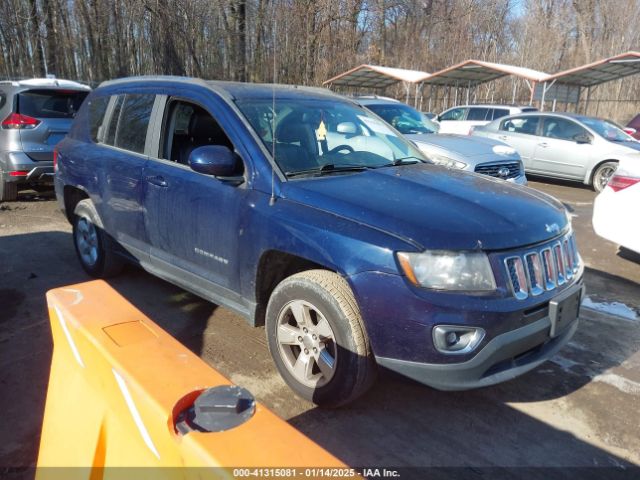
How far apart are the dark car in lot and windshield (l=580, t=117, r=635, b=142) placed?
10308mm

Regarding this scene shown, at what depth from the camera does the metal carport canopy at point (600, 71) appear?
18.7 meters

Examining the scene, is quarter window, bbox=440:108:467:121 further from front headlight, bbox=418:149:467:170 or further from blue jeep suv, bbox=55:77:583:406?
blue jeep suv, bbox=55:77:583:406

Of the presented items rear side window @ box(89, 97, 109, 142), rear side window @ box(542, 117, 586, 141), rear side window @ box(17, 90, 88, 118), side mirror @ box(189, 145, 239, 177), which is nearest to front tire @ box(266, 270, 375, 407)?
side mirror @ box(189, 145, 239, 177)

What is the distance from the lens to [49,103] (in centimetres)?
775

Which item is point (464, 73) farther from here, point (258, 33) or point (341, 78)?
point (258, 33)

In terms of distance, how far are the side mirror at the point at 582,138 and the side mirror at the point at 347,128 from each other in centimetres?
871

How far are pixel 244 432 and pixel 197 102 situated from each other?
9.40 ft

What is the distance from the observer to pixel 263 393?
3111 mm

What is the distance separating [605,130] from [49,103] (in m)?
10.8

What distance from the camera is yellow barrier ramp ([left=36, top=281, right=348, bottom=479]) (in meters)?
1.19

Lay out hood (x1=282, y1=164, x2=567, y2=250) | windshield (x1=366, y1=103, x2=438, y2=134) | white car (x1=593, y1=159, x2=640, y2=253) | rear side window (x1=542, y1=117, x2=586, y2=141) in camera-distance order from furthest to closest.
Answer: rear side window (x1=542, y1=117, x2=586, y2=141) < windshield (x1=366, y1=103, x2=438, y2=134) < white car (x1=593, y1=159, x2=640, y2=253) < hood (x1=282, y1=164, x2=567, y2=250)

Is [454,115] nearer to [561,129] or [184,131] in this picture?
[561,129]

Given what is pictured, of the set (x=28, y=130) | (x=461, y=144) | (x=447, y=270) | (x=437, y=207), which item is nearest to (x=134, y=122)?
(x=437, y=207)

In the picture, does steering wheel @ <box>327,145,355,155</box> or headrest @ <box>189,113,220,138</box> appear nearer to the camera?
steering wheel @ <box>327,145,355,155</box>
